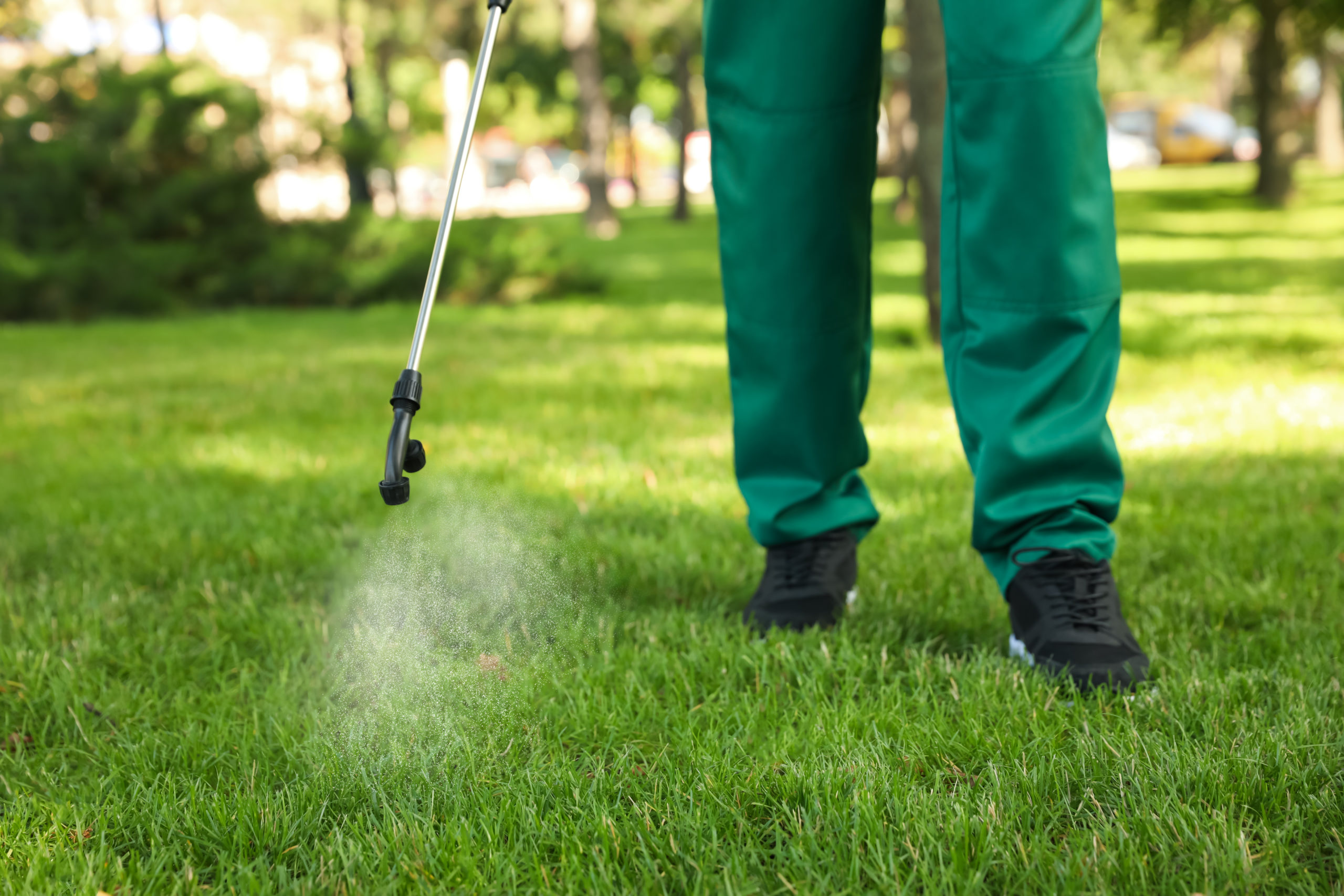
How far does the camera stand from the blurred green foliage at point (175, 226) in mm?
9336

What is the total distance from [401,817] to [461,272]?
853cm

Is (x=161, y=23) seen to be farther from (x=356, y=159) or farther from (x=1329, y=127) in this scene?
(x=1329, y=127)

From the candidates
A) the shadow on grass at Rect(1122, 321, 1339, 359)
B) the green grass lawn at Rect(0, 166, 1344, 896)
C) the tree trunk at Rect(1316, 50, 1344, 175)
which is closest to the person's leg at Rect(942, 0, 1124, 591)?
the green grass lawn at Rect(0, 166, 1344, 896)

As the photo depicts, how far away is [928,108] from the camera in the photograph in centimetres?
583

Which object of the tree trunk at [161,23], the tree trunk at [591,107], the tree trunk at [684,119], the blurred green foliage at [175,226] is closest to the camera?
the blurred green foliage at [175,226]

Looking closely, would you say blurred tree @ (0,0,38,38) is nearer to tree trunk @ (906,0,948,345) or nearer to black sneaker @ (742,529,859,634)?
tree trunk @ (906,0,948,345)

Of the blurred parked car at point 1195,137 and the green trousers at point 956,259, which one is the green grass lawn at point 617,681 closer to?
the green trousers at point 956,259

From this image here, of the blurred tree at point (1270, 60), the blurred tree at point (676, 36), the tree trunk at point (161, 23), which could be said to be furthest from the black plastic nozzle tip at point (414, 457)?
the tree trunk at point (161, 23)

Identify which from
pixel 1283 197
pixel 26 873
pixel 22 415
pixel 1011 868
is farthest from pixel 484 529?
pixel 1283 197

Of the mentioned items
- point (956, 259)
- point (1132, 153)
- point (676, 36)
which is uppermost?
point (676, 36)

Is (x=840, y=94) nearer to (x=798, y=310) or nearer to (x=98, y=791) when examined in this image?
(x=798, y=310)

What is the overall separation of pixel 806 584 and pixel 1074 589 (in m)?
0.47

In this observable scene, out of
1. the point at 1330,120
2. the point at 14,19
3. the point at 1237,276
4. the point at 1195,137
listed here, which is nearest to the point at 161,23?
the point at 14,19

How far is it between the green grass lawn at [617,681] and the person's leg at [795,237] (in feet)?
0.89
